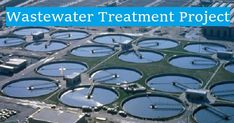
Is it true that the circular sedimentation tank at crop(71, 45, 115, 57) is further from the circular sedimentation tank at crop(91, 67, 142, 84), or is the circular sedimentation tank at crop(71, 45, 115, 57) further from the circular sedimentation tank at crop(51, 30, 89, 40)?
the circular sedimentation tank at crop(91, 67, 142, 84)

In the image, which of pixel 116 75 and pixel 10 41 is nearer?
pixel 116 75

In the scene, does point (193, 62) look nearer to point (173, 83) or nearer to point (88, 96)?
point (173, 83)

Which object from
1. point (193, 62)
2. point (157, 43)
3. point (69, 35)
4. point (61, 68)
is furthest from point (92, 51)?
point (193, 62)

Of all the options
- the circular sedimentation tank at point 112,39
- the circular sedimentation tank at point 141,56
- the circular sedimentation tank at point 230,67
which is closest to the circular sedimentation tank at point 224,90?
the circular sedimentation tank at point 230,67

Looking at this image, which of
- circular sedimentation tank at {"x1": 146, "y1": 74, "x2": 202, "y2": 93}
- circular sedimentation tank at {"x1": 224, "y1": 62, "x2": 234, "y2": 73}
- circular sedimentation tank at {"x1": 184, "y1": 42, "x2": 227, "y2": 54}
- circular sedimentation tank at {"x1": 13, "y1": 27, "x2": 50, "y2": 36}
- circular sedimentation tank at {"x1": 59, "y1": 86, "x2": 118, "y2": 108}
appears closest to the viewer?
circular sedimentation tank at {"x1": 59, "y1": 86, "x2": 118, "y2": 108}

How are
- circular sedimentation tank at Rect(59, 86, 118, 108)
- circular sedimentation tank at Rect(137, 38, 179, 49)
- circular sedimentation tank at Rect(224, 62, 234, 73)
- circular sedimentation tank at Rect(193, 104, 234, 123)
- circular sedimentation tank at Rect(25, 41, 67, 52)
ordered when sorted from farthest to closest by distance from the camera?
circular sedimentation tank at Rect(137, 38, 179, 49), circular sedimentation tank at Rect(25, 41, 67, 52), circular sedimentation tank at Rect(224, 62, 234, 73), circular sedimentation tank at Rect(59, 86, 118, 108), circular sedimentation tank at Rect(193, 104, 234, 123)

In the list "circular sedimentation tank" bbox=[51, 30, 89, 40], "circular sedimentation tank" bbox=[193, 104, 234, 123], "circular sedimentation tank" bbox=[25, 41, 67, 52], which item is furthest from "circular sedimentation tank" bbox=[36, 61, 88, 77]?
"circular sedimentation tank" bbox=[193, 104, 234, 123]
